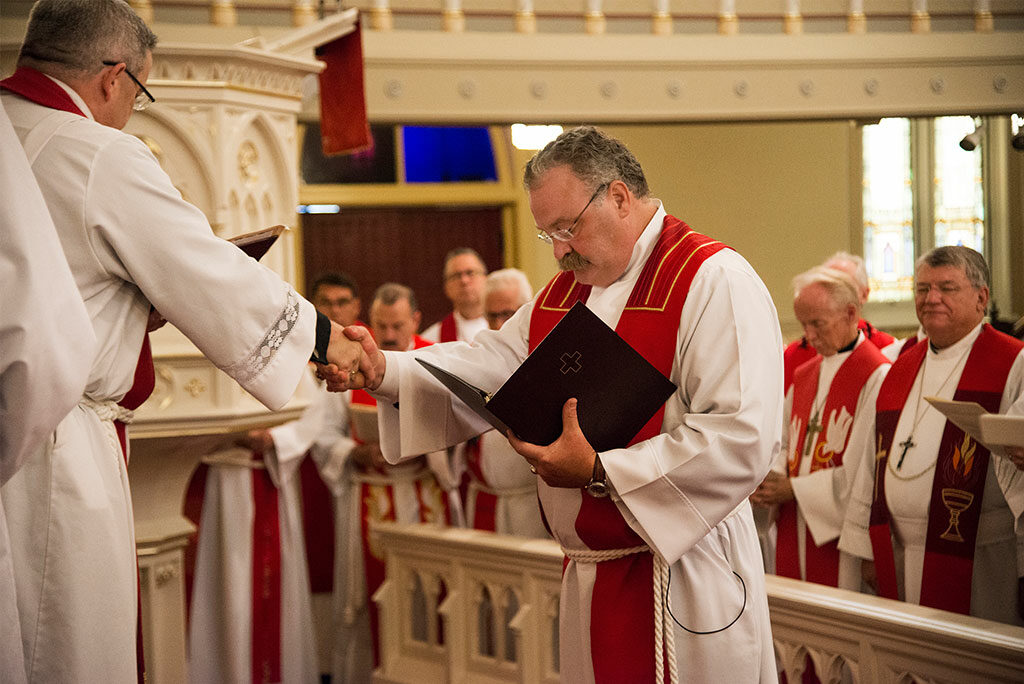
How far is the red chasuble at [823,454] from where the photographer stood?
4555 millimetres

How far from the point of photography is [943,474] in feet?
13.3

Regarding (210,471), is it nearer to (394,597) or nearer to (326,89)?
(394,597)

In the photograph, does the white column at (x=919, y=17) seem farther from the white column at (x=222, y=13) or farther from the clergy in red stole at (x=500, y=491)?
the white column at (x=222, y=13)

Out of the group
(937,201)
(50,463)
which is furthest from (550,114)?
(937,201)

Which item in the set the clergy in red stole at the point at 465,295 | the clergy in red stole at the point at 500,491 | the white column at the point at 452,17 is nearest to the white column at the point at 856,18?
the white column at the point at 452,17

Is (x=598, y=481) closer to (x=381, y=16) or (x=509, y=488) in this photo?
(x=509, y=488)

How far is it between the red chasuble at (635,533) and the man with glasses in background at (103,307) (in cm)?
84

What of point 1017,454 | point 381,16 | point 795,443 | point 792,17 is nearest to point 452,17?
point 381,16

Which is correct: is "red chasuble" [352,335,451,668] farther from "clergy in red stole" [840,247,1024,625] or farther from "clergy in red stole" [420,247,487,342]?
"clergy in red stole" [840,247,1024,625]

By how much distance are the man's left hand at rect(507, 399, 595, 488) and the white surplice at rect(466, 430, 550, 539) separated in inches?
100

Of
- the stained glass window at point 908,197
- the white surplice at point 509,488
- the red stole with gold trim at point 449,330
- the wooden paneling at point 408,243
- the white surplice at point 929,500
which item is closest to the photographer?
the white surplice at point 929,500

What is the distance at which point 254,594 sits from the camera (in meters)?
5.43

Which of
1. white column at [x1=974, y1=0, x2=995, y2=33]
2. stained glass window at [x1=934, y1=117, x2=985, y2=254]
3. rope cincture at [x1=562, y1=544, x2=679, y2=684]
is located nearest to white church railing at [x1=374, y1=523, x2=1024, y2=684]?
rope cincture at [x1=562, y1=544, x2=679, y2=684]

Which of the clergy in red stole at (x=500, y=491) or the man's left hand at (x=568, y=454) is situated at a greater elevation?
the man's left hand at (x=568, y=454)
